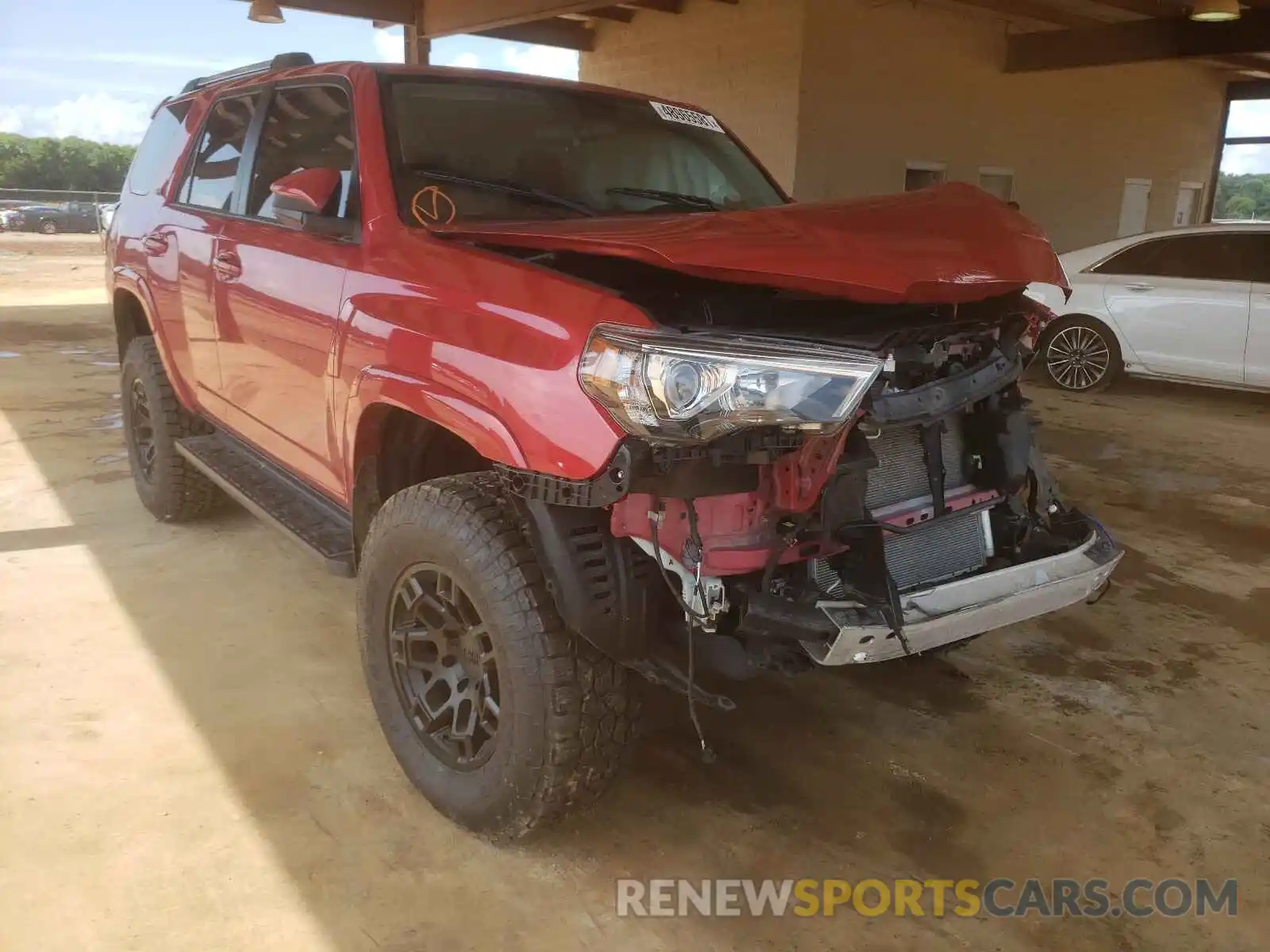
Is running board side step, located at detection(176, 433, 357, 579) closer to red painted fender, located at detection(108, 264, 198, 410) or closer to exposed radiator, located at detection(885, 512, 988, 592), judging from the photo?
red painted fender, located at detection(108, 264, 198, 410)

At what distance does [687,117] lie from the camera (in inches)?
144

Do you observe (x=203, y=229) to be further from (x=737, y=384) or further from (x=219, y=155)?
(x=737, y=384)

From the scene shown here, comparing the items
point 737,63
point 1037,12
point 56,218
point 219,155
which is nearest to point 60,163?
point 56,218

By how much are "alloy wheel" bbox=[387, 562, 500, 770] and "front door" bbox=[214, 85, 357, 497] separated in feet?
1.95

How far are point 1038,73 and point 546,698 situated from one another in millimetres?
13011

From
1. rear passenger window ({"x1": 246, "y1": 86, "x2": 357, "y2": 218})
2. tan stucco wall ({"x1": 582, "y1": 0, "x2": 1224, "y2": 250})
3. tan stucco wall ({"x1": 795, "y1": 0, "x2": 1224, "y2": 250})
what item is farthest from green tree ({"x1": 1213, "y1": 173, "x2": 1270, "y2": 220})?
rear passenger window ({"x1": 246, "y1": 86, "x2": 357, "y2": 218})

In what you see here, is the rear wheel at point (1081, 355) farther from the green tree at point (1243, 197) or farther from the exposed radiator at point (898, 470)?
the green tree at point (1243, 197)

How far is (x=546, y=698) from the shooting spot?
6.93 ft

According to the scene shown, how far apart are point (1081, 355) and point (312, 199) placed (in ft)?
25.1

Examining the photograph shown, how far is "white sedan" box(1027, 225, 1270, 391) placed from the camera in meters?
7.47

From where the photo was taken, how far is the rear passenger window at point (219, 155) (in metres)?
3.59

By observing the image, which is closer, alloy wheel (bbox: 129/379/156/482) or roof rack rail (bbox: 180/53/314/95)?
roof rack rail (bbox: 180/53/314/95)

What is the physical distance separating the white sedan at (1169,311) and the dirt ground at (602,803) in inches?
157

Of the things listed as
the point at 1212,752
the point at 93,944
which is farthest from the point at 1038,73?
the point at 93,944
